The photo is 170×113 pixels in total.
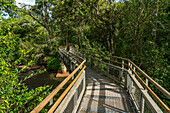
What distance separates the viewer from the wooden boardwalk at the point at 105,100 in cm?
413

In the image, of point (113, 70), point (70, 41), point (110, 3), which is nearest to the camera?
point (113, 70)

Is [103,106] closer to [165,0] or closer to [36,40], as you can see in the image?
[165,0]

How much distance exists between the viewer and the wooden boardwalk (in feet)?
13.6

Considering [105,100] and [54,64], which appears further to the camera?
[54,64]

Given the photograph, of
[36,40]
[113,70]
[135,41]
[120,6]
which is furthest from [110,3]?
[36,40]

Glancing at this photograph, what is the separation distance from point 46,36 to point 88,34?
443 inches

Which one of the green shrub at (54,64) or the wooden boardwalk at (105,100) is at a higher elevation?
the wooden boardwalk at (105,100)

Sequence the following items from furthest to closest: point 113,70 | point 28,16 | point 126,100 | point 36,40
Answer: point 36,40 < point 28,16 < point 113,70 < point 126,100

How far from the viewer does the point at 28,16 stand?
90.8 ft

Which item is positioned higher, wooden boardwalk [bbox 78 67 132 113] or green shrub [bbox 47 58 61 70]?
wooden boardwalk [bbox 78 67 132 113]

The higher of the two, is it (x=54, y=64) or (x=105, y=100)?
(x=105, y=100)

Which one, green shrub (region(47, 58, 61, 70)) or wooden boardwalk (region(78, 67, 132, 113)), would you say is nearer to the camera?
wooden boardwalk (region(78, 67, 132, 113))

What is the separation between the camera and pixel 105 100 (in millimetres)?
4789

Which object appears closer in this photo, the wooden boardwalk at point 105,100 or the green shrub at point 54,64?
the wooden boardwalk at point 105,100
